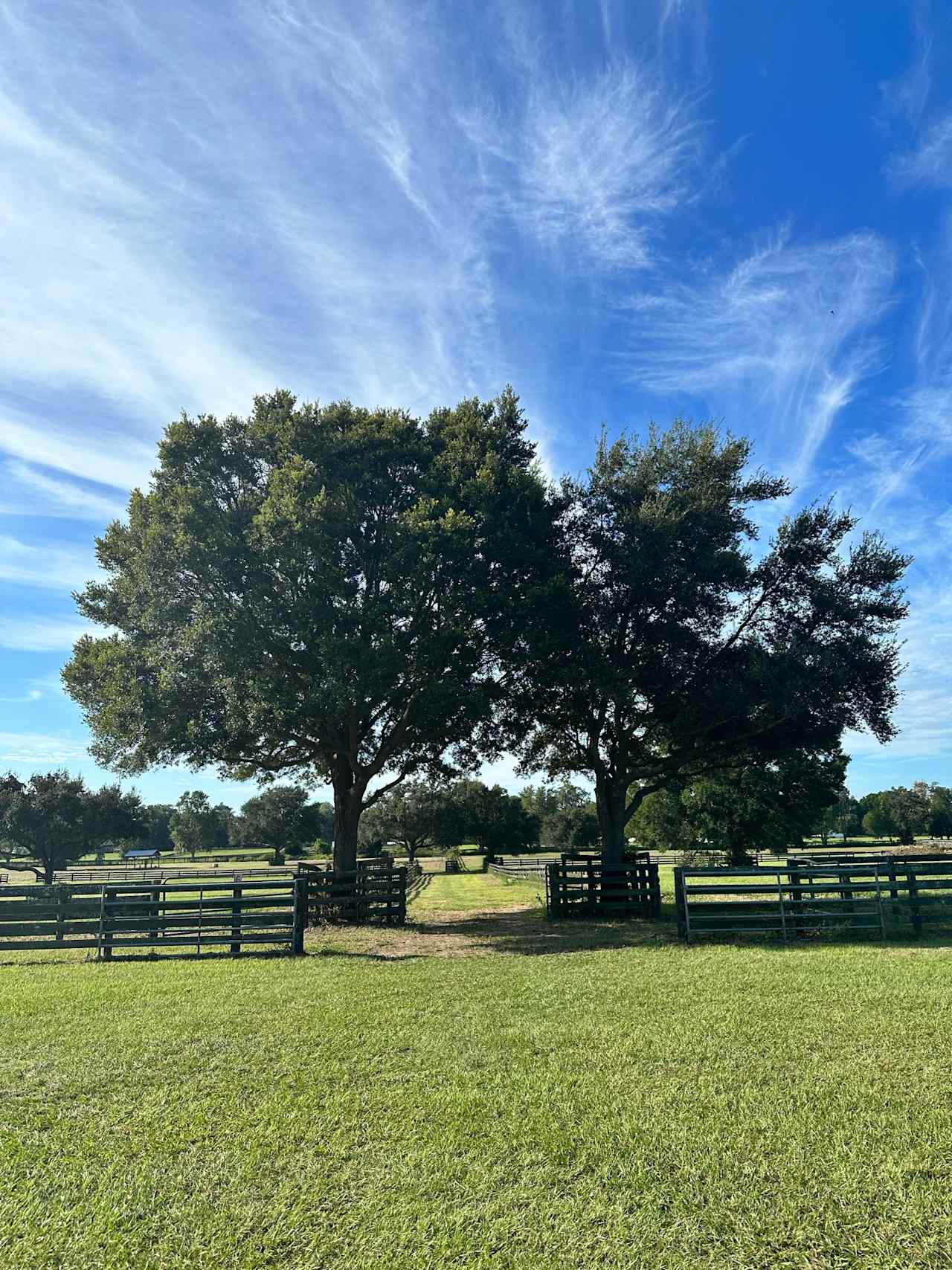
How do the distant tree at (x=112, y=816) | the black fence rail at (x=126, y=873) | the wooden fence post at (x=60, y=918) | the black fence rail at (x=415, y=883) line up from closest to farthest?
the wooden fence post at (x=60, y=918), the black fence rail at (x=415, y=883), the black fence rail at (x=126, y=873), the distant tree at (x=112, y=816)

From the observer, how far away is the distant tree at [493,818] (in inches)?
2392

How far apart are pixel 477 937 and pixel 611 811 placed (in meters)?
8.24

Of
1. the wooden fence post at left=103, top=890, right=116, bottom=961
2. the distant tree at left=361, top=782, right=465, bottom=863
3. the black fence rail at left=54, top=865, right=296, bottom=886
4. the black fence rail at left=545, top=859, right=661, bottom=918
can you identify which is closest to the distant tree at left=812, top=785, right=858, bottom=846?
the distant tree at left=361, top=782, right=465, bottom=863

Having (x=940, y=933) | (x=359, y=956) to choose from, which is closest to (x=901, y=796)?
(x=940, y=933)

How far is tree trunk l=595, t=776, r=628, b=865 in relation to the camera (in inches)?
885

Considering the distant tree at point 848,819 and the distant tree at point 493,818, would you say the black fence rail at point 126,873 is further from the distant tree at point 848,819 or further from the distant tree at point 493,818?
the distant tree at point 848,819

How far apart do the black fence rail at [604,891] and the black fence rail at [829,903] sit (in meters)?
3.62

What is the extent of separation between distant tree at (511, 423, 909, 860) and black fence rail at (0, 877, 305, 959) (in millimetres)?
9126

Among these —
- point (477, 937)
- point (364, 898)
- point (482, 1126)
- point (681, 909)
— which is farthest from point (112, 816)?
point (482, 1126)

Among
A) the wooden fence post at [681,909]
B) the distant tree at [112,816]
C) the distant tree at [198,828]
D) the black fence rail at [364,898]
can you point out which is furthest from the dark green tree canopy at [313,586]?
the distant tree at [198,828]

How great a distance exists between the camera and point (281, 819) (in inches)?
2859

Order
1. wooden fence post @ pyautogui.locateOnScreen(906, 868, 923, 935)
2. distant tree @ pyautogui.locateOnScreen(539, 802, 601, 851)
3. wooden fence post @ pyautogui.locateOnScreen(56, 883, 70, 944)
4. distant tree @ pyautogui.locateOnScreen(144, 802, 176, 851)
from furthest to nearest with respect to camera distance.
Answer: distant tree @ pyautogui.locateOnScreen(144, 802, 176, 851) < distant tree @ pyautogui.locateOnScreen(539, 802, 601, 851) < wooden fence post @ pyautogui.locateOnScreen(906, 868, 923, 935) < wooden fence post @ pyautogui.locateOnScreen(56, 883, 70, 944)

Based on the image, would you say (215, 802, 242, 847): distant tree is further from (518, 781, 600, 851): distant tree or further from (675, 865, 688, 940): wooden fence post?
(675, 865, 688, 940): wooden fence post

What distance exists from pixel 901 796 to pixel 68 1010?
3712 inches
